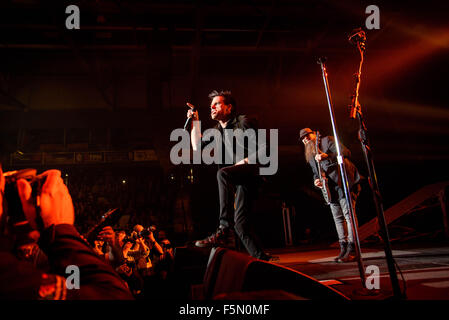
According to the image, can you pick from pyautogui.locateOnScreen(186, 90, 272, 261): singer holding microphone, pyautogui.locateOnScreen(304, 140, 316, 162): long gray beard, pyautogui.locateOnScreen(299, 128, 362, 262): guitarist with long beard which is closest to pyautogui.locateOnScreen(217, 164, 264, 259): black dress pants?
pyautogui.locateOnScreen(186, 90, 272, 261): singer holding microphone

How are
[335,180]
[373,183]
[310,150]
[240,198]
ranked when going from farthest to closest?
1. [310,150]
2. [335,180]
3. [240,198]
4. [373,183]

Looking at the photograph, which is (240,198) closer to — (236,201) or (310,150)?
(236,201)

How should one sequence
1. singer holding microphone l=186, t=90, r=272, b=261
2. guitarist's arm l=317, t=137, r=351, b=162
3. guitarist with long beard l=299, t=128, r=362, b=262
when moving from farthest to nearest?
guitarist's arm l=317, t=137, r=351, b=162 → guitarist with long beard l=299, t=128, r=362, b=262 → singer holding microphone l=186, t=90, r=272, b=261

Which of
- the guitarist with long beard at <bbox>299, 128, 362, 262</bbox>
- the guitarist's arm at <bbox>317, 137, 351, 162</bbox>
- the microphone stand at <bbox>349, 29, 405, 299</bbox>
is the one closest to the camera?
the microphone stand at <bbox>349, 29, 405, 299</bbox>

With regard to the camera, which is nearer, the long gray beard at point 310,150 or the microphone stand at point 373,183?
the microphone stand at point 373,183

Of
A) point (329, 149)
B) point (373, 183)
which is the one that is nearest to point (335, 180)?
point (329, 149)

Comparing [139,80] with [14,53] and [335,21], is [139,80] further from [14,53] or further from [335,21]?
[335,21]

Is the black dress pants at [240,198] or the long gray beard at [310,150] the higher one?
the long gray beard at [310,150]

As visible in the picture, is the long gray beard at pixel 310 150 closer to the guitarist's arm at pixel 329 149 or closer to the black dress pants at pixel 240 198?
the guitarist's arm at pixel 329 149

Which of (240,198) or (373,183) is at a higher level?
(373,183)

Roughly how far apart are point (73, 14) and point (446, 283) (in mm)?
5945

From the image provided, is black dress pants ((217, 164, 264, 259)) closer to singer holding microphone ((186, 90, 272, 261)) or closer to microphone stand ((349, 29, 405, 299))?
singer holding microphone ((186, 90, 272, 261))

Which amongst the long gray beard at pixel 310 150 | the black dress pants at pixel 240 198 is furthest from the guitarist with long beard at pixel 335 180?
the black dress pants at pixel 240 198

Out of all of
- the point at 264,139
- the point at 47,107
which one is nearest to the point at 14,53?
the point at 47,107
